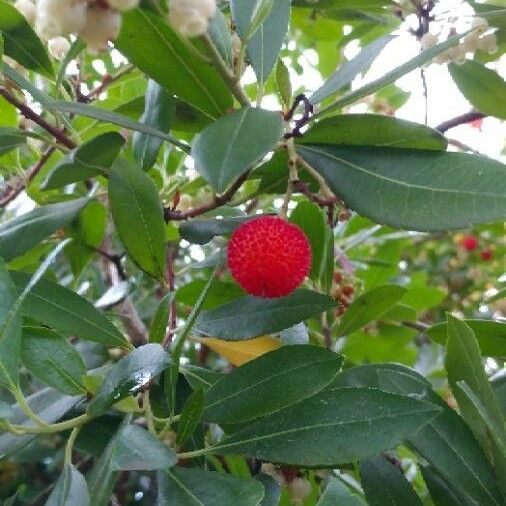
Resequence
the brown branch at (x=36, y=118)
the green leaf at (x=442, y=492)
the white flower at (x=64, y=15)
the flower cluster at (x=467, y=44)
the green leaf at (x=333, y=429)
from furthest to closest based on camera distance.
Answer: the flower cluster at (x=467, y=44)
the brown branch at (x=36, y=118)
the green leaf at (x=442, y=492)
the green leaf at (x=333, y=429)
the white flower at (x=64, y=15)

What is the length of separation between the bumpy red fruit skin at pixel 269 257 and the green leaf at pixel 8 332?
22cm

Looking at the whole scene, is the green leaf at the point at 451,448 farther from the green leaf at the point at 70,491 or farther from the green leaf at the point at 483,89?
the green leaf at the point at 483,89

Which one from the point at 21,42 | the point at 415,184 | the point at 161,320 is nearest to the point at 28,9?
the point at 21,42

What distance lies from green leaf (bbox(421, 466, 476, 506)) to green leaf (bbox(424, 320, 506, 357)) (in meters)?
0.18

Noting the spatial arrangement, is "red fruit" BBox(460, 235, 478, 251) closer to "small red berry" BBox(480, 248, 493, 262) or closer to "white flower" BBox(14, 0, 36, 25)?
"small red berry" BBox(480, 248, 493, 262)

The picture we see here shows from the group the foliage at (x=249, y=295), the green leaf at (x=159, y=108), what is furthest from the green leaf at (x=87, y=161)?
the green leaf at (x=159, y=108)

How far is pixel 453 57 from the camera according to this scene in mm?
1095

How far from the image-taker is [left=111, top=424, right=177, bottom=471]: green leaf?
0.67m

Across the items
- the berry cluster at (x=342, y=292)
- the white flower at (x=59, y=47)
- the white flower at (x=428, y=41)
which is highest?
the white flower at (x=59, y=47)

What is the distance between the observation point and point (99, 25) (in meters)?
0.64

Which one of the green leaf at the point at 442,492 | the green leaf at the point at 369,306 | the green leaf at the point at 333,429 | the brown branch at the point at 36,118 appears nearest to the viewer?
the green leaf at the point at 333,429

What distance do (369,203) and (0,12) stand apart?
1.48 ft

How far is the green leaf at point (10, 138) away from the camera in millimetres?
925

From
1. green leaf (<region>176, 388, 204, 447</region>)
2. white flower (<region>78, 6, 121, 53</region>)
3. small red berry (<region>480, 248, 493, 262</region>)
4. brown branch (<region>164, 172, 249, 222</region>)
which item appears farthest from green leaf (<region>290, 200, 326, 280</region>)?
small red berry (<region>480, 248, 493, 262</region>)
